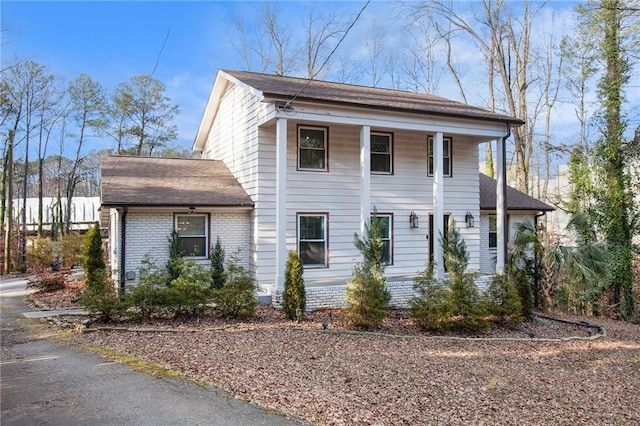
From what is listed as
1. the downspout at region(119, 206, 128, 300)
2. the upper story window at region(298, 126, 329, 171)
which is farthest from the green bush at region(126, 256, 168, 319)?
the upper story window at region(298, 126, 329, 171)

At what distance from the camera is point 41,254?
2012 cm

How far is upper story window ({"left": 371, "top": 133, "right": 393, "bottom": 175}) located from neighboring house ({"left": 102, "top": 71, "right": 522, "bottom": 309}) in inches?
1.2

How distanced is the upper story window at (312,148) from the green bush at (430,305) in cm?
463

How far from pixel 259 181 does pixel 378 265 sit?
164 inches

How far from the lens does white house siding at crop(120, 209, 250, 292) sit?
11609 millimetres

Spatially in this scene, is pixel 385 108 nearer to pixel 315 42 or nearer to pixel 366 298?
pixel 366 298

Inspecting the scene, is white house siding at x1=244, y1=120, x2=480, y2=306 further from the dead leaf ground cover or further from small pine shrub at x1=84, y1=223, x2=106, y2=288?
small pine shrub at x1=84, y1=223, x2=106, y2=288

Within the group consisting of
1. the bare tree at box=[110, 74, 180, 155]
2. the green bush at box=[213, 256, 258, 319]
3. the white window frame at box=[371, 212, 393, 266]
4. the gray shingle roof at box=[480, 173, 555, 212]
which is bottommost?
the green bush at box=[213, 256, 258, 319]

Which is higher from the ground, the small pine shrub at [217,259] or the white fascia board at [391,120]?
the white fascia board at [391,120]

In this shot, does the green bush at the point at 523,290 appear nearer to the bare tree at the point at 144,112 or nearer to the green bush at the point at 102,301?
the green bush at the point at 102,301

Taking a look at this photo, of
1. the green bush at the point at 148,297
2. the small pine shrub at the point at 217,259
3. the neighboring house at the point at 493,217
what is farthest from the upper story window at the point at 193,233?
the neighboring house at the point at 493,217

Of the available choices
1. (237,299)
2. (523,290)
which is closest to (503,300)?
(523,290)

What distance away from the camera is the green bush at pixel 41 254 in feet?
66.0

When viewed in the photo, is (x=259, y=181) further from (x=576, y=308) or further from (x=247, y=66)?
(x=247, y=66)
